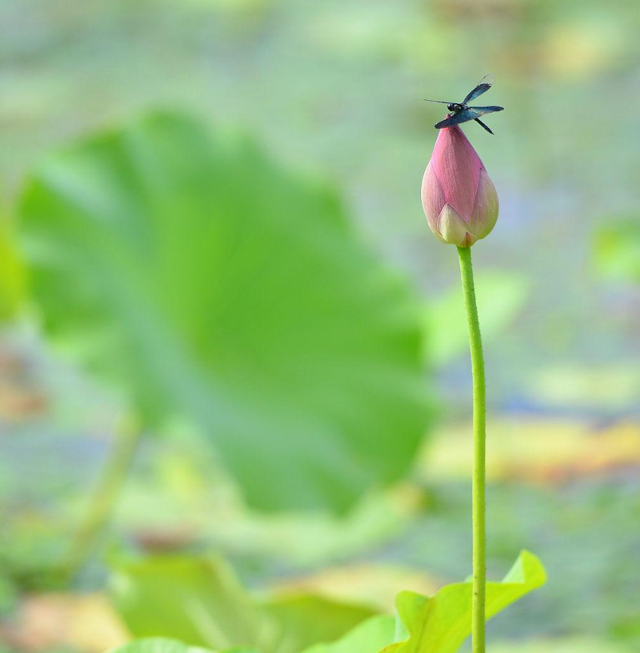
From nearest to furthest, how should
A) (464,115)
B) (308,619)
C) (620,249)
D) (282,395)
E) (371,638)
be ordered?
(464,115) → (371,638) → (308,619) → (282,395) → (620,249)

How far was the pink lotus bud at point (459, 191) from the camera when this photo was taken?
41cm

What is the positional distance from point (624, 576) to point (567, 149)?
1375mm

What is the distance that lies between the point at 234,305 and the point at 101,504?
0.32 m

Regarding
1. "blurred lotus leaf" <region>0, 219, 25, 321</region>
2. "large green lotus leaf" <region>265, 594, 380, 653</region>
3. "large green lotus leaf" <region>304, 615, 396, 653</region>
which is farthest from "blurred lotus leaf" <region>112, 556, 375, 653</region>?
"blurred lotus leaf" <region>0, 219, 25, 321</region>

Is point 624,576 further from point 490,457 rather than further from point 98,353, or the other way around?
point 98,353

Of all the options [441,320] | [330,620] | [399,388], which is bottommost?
[330,620]

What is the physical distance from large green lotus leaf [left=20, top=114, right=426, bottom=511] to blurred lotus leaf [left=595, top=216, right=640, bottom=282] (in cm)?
26

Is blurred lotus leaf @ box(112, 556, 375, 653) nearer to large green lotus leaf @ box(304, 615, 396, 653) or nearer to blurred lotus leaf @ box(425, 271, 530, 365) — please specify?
large green lotus leaf @ box(304, 615, 396, 653)

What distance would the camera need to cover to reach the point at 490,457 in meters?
1.41

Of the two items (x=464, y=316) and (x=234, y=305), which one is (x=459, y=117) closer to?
(x=234, y=305)

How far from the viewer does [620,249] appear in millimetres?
1325

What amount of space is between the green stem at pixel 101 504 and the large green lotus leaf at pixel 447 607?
0.74 metres

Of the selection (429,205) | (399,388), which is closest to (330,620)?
(429,205)

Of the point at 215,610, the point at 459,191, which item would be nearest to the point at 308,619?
the point at 215,610
